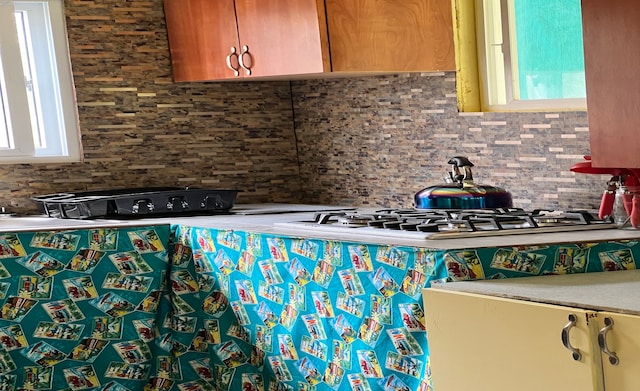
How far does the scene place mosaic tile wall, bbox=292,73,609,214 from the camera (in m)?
3.25

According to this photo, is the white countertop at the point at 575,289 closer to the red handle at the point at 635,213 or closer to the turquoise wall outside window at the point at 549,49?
the red handle at the point at 635,213

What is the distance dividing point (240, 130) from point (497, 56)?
4.43 feet

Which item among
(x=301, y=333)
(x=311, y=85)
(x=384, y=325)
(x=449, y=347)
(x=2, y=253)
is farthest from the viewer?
(x=311, y=85)

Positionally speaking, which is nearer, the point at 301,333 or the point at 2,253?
the point at 301,333

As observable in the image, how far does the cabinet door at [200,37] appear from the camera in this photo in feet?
13.0

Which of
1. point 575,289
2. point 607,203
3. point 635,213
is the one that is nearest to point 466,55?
point 607,203

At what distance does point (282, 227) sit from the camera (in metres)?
3.18

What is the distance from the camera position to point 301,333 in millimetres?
2961

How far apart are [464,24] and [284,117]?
120 cm

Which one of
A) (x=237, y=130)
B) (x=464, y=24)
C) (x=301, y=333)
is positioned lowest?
(x=301, y=333)

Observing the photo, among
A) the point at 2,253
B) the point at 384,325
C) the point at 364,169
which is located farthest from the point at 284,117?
the point at 384,325

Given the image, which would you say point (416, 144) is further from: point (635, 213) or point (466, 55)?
point (635, 213)

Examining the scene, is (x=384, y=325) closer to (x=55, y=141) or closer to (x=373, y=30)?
(x=373, y=30)

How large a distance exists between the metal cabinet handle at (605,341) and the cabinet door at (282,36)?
5.57 feet
